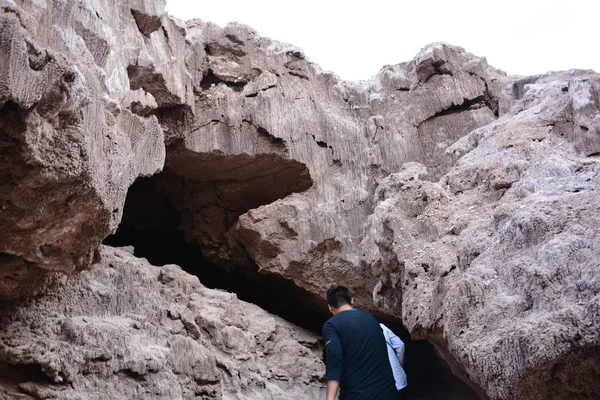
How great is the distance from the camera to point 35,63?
2764mm

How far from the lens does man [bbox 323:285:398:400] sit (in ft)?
10.7

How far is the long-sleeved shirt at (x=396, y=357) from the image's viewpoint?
139 inches

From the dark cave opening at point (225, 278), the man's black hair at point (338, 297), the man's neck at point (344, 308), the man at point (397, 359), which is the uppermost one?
the dark cave opening at point (225, 278)

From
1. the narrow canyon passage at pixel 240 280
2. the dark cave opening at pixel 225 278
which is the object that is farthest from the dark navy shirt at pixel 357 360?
the dark cave opening at pixel 225 278

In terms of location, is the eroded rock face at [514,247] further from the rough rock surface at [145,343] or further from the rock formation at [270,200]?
the rough rock surface at [145,343]

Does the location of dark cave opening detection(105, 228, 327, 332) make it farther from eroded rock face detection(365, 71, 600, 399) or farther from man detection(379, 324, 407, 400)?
man detection(379, 324, 407, 400)

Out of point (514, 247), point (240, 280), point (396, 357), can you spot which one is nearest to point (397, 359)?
point (396, 357)

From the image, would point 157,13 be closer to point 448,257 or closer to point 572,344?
point 448,257

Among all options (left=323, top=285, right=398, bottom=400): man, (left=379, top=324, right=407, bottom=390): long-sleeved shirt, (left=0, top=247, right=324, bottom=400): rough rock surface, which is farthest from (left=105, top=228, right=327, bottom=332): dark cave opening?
(left=323, top=285, right=398, bottom=400): man

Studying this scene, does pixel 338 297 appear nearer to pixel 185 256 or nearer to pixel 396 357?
pixel 396 357

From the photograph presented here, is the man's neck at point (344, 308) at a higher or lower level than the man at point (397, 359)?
higher

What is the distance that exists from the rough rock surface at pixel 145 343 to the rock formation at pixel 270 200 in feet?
0.05

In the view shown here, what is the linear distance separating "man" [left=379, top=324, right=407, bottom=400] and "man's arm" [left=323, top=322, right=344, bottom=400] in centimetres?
38

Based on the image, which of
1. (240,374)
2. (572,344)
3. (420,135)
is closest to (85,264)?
(240,374)
